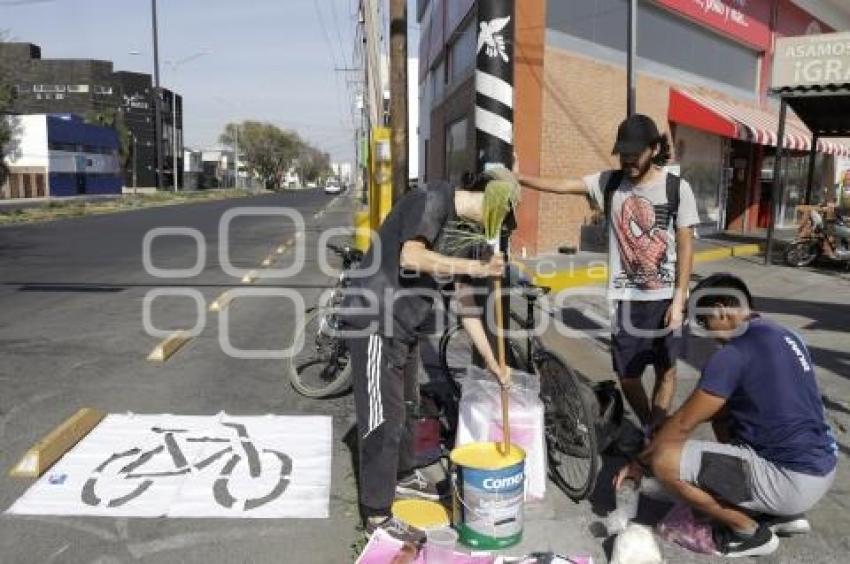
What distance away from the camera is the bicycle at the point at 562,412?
419 centimetres

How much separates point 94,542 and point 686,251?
11.2 feet

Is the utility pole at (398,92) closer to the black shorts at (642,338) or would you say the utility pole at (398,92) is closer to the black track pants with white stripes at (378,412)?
the black shorts at (642,338)

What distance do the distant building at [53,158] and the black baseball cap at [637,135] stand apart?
58249 mm

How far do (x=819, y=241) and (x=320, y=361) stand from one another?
12.0m

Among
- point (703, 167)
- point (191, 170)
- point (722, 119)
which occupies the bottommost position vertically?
point (703, 167)

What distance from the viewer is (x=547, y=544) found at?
378 centimetres

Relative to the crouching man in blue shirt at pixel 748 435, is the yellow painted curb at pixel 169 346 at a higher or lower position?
lower

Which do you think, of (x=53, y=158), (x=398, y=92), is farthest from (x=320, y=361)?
(x=53, y=158)

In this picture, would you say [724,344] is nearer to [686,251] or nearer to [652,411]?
[686,251]

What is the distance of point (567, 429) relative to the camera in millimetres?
4445

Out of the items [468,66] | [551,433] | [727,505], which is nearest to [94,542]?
[551,433]

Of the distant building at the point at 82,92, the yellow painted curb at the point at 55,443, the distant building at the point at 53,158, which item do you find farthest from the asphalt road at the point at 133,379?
the distant building at the point at 82,92

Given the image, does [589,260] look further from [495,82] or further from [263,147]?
[263,147]

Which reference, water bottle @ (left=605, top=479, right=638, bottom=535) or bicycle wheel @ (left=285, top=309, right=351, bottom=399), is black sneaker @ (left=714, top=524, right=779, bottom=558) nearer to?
water bottle @ (left=605, top=479, right=638, bottom=535)
